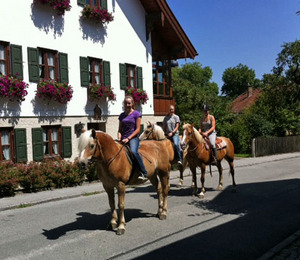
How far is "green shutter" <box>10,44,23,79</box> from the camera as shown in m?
13.1

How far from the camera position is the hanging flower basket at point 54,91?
1396 centimetres

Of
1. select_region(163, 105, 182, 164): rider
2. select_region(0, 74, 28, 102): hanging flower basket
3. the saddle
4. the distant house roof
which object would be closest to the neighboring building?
select_region(0, 74, 28, 102): hanging flower basket

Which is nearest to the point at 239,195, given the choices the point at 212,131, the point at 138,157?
the point at 212,131

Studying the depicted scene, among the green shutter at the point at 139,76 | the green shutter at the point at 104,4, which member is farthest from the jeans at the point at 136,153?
the green shutter at the point at 139,76

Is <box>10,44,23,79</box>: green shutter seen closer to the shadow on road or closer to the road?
the road

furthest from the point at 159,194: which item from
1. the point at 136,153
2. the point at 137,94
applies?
the point at 137,94

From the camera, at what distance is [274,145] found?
25547 mm

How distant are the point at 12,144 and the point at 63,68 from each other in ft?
13.4

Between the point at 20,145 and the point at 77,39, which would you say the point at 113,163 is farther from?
the point at 77,39

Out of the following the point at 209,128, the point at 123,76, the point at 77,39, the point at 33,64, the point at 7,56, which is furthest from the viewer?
the point at 123,76

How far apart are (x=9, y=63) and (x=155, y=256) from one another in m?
Result: 10.7

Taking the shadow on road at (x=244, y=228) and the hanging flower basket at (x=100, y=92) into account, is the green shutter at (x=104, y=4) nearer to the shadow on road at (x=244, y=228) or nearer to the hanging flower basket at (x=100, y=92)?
Result: the hanging flower basket at (x=100, y=92)

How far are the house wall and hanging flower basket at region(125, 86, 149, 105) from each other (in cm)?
48

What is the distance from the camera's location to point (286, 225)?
669cm
